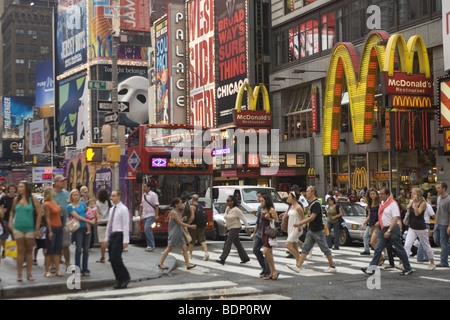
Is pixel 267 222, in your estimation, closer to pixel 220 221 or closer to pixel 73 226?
pixel 73 226

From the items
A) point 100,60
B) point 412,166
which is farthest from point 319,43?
point 100,60

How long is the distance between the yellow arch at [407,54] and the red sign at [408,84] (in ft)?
0.79

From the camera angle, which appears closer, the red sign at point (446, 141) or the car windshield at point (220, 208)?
the car windshield at point (220, 208)

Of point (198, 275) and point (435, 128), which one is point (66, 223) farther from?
point (435, 128)

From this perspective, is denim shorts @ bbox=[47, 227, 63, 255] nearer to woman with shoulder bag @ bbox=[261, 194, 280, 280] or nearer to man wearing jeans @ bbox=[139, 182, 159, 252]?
woman with shoulder bag @ bbox=[261, 194, 280, 280]

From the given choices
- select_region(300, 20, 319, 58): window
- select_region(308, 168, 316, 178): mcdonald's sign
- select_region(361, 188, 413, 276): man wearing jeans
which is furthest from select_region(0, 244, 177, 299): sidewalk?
select_region(300, 20, 319, 58): window

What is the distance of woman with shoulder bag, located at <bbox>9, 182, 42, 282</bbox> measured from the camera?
40.5 ft


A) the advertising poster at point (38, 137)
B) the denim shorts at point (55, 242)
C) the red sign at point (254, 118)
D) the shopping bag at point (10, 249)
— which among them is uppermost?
the advertising poster at point (38, 137)

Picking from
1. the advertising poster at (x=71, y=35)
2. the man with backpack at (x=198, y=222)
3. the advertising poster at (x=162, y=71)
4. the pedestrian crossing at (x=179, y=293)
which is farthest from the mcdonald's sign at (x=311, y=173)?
the advertising poster at (x=71, y=35)

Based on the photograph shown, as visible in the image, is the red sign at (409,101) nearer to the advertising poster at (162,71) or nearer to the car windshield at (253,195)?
the car windshield at (253,195)

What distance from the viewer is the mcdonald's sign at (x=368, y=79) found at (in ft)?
95.8

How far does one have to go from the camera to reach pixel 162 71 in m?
60.8

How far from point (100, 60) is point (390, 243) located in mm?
86659
